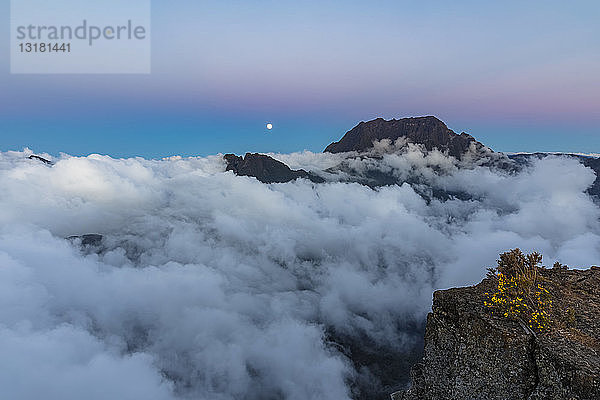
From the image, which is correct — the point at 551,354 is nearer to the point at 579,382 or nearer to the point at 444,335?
the point at 579,382

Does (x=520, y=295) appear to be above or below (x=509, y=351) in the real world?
above

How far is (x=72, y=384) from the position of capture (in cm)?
19025

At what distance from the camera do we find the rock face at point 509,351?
14211 mm

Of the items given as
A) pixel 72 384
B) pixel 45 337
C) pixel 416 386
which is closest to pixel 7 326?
pixel 45 337

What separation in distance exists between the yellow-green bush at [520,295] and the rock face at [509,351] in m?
0.51

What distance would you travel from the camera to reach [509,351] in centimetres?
1592

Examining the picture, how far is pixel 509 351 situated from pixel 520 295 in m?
3.65

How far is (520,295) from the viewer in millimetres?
17797

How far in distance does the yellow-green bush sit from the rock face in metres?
0.51

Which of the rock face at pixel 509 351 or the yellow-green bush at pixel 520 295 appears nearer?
the rock face at pixel 509 351

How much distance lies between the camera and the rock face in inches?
559

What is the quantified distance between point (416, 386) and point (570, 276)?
14272mm

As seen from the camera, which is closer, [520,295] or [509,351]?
[509,351]

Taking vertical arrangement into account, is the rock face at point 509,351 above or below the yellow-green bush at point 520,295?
below
